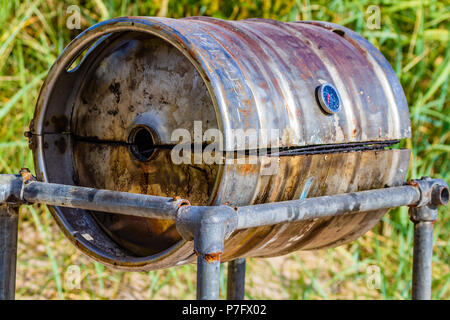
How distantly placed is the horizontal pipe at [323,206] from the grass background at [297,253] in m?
1.43

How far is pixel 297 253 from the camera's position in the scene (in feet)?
A: 13.4

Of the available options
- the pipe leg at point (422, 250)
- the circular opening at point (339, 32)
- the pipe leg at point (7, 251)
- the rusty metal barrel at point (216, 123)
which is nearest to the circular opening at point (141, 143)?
the rusty metal barrel at point (216, 123)

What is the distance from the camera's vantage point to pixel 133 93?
7.02 ft

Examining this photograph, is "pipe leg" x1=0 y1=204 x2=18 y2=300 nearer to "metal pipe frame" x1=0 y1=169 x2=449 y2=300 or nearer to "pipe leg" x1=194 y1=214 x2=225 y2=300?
"metal pipe frame" x1=0 y1=169 x2=449 y2=300

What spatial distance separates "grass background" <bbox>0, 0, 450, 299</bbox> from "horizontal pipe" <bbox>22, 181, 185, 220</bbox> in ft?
5.40

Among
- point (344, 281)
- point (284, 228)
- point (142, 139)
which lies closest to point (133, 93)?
point (142, 139)

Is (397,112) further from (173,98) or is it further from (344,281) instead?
(344,281)

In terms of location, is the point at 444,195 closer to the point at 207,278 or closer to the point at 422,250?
the point at 422,250

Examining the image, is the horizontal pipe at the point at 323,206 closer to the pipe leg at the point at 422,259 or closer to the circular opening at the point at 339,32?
the pipe leg at the point at 422,259

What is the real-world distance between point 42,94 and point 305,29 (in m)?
0.89

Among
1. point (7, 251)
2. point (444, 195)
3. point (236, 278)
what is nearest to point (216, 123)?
point (7, 251)

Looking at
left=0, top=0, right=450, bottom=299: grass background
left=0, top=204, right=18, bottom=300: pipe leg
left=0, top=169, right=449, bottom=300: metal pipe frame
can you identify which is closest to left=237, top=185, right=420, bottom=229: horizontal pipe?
left=0, top=169, right=449, bottom=300: metal pipe frame

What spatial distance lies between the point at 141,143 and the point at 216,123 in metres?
0.34
